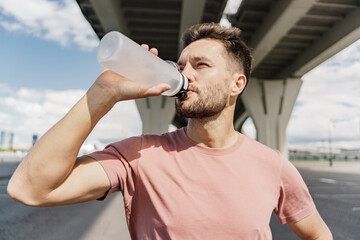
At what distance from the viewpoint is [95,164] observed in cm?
158

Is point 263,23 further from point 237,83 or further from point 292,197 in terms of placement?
point 292,197

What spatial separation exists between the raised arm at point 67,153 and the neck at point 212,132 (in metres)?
0.43

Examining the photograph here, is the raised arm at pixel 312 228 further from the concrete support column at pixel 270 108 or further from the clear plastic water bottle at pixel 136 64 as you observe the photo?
the concrete support column at pixel 270 108

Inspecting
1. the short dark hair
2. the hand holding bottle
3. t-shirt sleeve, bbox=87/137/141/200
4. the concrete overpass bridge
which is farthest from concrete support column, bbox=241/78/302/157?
the hand holding bottle

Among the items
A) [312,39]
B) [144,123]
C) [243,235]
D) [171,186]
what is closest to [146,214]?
[171,186]

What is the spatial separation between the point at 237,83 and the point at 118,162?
0.90 m

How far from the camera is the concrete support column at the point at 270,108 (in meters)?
25.3

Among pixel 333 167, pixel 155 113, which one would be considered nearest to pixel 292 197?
pixel 155 113

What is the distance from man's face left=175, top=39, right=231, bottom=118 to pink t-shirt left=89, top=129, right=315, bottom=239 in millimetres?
208

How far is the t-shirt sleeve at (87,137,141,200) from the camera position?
63.5 inches

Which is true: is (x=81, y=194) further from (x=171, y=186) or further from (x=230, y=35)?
(x=230, y=35)

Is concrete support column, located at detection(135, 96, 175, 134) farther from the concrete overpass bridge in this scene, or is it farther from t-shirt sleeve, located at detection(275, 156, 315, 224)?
t-shirt sleeve, located at detection(275, 156, 315, 224)

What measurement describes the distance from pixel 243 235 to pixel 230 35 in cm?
119

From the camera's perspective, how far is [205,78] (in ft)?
5.89
